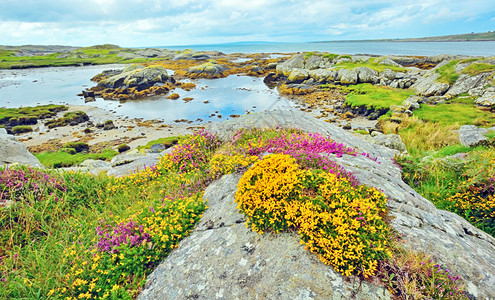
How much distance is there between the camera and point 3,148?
12.9 m

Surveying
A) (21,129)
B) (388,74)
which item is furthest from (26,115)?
(388,74)

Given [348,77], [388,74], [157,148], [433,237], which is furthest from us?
[348,77]

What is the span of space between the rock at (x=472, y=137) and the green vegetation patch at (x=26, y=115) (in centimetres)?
5522

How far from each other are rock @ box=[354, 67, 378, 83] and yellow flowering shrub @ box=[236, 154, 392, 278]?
6040cm

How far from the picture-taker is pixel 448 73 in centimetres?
4012

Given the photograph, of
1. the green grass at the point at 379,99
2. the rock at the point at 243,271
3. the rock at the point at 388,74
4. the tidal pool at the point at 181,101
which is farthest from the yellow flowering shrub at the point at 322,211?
the rock at the point at 388,74

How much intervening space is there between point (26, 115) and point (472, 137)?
58738mm

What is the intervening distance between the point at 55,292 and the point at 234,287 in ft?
11.2

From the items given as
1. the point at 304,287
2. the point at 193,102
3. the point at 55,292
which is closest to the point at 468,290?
the point at 304,287

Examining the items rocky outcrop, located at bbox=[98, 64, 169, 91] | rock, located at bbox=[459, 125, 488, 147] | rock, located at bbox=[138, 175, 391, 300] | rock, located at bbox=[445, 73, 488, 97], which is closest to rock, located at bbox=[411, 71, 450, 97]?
rock, located at bbox=[445, 73, 488, 97]

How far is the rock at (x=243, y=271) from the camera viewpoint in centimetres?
348

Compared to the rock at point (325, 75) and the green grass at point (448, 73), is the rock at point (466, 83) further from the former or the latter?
the rock at point (325, 75)

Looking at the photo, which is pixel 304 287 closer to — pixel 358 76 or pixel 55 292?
pixel 55 292

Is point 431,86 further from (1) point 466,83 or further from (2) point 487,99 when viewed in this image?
(2) point 487,99
